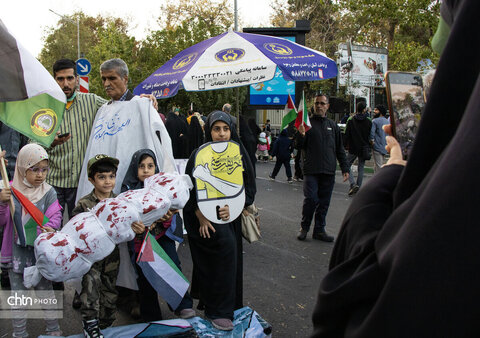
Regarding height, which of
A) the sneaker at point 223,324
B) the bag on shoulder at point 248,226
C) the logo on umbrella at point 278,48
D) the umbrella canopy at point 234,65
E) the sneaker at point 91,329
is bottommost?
the sneaker at point 223,324

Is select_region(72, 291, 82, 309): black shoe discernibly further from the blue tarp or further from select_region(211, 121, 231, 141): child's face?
select_region(211, 121, 231, 141): child's face

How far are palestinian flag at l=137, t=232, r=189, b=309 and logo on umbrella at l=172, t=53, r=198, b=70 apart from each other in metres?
2.38

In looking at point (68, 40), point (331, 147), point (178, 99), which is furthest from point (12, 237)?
point (68, 40)

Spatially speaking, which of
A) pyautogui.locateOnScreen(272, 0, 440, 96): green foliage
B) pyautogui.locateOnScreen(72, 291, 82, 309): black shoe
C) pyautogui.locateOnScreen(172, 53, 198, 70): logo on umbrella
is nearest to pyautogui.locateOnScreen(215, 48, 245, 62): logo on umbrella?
pyautogui.locateOnScreen(172, 53, 198, 70): logo on umbrella

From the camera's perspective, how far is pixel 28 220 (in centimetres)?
346

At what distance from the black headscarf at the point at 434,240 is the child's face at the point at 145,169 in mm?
2888

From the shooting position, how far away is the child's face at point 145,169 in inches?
141

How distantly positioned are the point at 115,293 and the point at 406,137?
283cm

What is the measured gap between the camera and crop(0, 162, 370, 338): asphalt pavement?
3734 millimetres

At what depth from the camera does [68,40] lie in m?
50.8

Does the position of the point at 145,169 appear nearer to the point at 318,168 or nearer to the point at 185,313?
the point at 185,313

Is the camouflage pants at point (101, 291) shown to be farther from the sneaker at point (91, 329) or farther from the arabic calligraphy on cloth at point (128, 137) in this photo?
the arabic calligraphy on cloth at point (128, 137)

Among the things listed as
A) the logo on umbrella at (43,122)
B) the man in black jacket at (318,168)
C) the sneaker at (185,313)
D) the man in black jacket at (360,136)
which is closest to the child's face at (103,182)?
the logo on umbrella at (43,122)

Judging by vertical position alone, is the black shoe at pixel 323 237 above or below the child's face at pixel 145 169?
below
